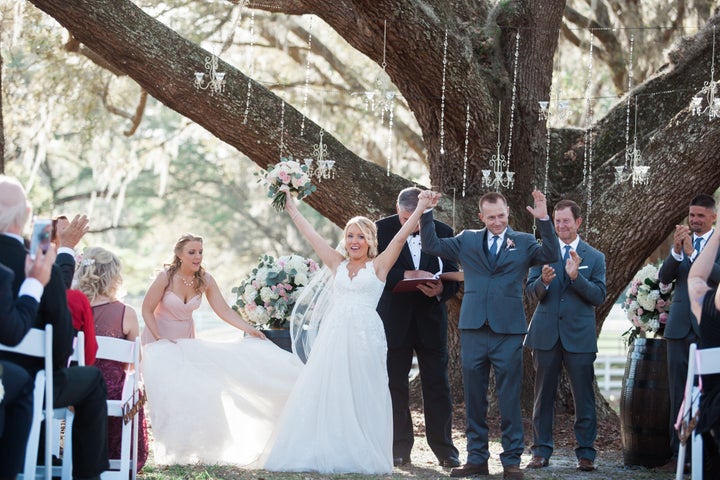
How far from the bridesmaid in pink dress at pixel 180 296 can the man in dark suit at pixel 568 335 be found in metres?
2.29

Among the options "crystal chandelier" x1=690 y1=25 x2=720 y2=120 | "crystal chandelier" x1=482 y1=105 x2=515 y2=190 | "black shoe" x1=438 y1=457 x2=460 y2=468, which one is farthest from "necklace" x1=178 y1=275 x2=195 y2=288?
"crystal chandelier" x1=690 y1=25 x2=720 y2=120

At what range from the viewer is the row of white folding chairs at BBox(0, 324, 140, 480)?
14.7 feet

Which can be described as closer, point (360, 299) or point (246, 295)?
point (360, 299)

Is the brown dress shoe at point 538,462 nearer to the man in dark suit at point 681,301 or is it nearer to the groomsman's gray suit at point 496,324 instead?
the groomsman's gray suit at point 496,324

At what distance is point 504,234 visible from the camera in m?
6.75

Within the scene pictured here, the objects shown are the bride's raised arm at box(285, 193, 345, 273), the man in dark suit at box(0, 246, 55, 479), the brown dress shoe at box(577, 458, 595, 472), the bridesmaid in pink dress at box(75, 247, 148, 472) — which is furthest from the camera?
the brown dress shoe at box(577, 458, 595, 472)

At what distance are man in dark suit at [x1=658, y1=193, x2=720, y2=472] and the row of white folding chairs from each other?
145 inches

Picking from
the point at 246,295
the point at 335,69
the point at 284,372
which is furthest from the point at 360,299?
the point at 335,69

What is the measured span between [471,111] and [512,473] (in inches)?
150

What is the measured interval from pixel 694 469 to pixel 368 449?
2320mm

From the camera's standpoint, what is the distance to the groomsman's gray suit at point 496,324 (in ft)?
21.5

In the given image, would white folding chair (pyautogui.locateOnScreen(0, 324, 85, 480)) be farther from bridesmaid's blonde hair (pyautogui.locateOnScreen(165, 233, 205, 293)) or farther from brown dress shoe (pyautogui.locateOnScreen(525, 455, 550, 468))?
brown dress shoe (pyautogui.locateOnScreen(525, 455, 550, 468))

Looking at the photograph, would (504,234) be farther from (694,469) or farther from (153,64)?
(153,64)

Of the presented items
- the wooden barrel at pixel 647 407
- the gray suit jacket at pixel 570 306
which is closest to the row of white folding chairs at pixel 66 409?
the gray suit jacket at pixel 570 306
